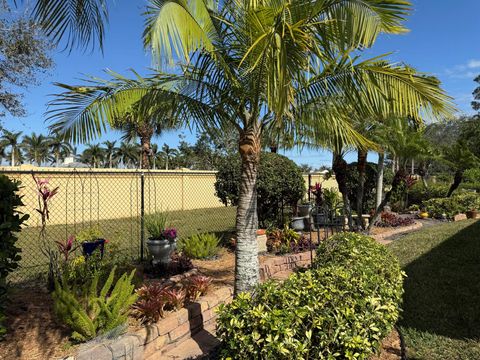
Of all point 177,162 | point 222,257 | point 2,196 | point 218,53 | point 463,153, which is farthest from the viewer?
point 177,162

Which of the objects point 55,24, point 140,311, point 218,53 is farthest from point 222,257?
point 55,24

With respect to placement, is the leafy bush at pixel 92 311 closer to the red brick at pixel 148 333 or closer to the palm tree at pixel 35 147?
the red brick at pixel 148 333

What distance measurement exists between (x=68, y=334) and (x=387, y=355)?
3.34 metres

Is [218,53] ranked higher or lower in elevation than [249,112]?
higher

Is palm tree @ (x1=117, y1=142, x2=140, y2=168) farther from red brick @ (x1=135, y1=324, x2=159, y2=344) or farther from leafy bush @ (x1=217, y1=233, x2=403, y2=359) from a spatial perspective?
leafy bush @ (x1=217, y1=233, x2=403, y2=359)

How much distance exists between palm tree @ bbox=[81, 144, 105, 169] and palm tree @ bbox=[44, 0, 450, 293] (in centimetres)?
5524

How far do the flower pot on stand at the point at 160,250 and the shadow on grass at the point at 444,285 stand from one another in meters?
3.65

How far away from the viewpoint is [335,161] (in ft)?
28.3

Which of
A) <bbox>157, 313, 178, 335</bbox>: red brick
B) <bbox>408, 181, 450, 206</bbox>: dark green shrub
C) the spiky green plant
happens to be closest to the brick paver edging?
<bbox>157, 313, 178, 335</bbox>: red brick

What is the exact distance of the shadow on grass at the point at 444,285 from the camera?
4535mm

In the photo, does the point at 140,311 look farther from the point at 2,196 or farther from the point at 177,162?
the point at 177,162

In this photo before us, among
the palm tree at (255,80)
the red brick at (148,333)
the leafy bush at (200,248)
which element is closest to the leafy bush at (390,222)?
the leafy bush at (200,248)

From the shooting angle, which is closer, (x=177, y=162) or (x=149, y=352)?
(x=149, y=352)

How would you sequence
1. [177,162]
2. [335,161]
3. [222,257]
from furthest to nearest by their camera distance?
[177,162] < [335,161] < [222,257]
